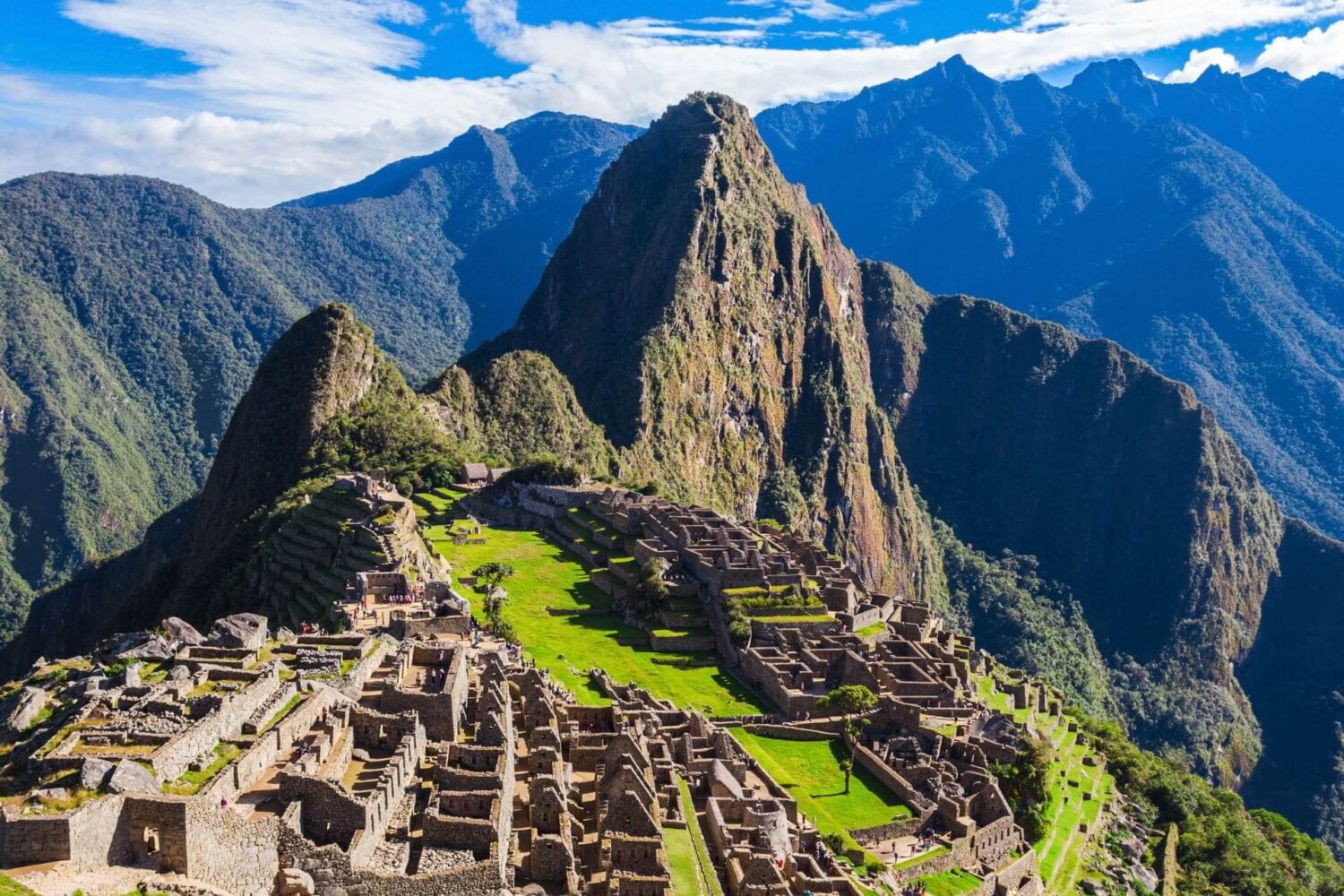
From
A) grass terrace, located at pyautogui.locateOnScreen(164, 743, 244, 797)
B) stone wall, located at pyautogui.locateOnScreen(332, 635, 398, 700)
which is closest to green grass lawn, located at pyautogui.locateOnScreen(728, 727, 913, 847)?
stone wall, located at pyautogui.locateOnScreen(332, 635, 398, 700)

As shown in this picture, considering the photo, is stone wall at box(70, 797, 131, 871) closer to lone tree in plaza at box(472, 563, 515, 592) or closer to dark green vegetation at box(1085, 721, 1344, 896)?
lone tree in plaza at box(472, 563, 515, 592)

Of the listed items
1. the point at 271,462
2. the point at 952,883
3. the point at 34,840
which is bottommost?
the point at 952,883

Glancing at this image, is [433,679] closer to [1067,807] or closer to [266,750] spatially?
[266,750]

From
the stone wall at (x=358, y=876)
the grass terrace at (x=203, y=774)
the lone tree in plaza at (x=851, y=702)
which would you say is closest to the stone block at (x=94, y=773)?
the grass terrace at (x=203, y=774)

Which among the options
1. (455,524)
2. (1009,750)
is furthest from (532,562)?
(1009,750)

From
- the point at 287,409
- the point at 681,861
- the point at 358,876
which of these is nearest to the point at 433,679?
the point at 681,861

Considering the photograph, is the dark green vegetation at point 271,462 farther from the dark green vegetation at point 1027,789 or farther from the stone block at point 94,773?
the stone block at point 94,773
